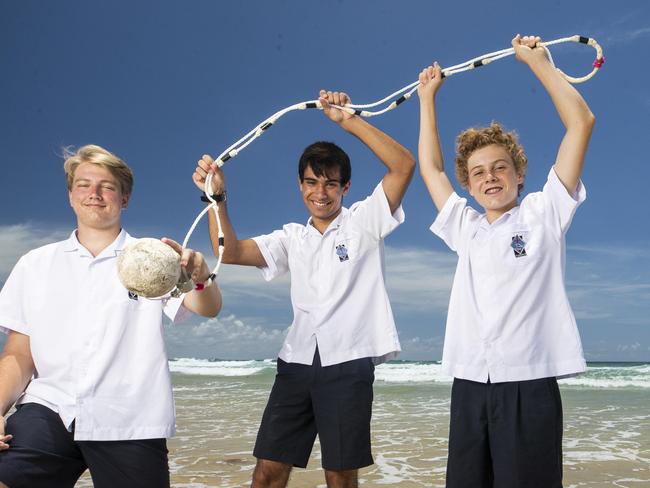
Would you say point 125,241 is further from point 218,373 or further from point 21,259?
point 218,373

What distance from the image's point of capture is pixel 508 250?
305 centimetres

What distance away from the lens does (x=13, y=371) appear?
2.98m

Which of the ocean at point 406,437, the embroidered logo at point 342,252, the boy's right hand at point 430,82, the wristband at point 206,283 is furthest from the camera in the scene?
the ocean at point 406,437

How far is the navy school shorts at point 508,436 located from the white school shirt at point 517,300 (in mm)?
73

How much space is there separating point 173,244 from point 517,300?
150 centimetres

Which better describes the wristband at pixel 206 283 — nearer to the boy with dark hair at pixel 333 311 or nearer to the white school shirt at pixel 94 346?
the white school shirt at pixel 94 346

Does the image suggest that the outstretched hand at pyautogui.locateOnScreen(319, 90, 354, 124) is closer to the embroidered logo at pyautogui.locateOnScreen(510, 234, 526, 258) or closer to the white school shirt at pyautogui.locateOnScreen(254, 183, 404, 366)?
the white school shirt at pyautogui.locateOnScreen(254, 183, 404, 366)

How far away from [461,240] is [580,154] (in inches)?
26.1

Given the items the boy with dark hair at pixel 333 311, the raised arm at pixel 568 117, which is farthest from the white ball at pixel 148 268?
the raised arm at pixel 568 117

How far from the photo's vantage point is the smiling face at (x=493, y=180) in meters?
3.20

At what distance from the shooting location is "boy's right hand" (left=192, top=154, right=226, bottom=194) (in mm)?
3227

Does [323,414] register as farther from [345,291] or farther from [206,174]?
[206,174]

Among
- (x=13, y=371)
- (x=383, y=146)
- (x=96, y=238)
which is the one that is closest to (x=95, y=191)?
(x=96, y=238)

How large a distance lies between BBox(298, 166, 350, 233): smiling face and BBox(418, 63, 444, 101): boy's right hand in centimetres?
73
